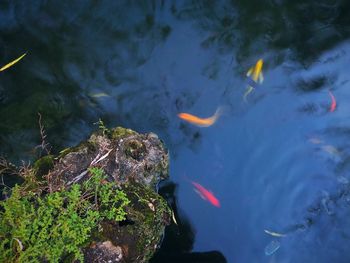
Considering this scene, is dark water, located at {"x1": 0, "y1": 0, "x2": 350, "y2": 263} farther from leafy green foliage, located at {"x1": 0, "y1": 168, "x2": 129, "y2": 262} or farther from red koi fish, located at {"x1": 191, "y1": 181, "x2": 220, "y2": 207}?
leafy green foliage, located at {"x1": 0, "y1": 168, "x2": 129, "y2": 262}

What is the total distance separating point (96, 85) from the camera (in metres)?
5.88

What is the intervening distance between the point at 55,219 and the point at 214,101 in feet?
9.70

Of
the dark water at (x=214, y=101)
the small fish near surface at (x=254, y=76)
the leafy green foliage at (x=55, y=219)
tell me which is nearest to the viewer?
the leafy green foliage at (x=55, y=219)

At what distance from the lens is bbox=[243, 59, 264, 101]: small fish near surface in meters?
5.84

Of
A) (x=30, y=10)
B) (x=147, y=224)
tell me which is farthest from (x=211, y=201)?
(x=30, y=10)

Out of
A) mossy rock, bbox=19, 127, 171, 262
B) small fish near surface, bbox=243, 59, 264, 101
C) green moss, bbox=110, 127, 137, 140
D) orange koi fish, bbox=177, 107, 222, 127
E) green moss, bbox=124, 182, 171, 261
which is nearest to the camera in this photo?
mossy rock, bbox=19, 127, 171, 262

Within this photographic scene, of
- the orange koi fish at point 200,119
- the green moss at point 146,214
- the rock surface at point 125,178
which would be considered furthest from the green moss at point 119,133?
the orange koi fish at point 200,119

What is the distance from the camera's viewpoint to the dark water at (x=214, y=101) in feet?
16.8

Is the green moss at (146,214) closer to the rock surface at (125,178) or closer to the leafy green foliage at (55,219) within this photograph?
the rock surface at (125,178)

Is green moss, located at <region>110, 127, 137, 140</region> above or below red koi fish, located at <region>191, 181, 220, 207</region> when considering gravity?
above

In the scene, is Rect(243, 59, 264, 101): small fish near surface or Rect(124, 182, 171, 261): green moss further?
Rect(243, 59, 264, 101): small fish near surface

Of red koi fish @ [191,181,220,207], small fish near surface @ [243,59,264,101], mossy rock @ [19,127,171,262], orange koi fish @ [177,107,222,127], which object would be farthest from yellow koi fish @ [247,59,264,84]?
mossy rock @ [19,127,171,262]

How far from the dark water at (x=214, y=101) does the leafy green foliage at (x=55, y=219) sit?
1.44 m

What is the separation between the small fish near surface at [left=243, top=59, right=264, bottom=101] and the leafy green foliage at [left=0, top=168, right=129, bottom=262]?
278 cm
